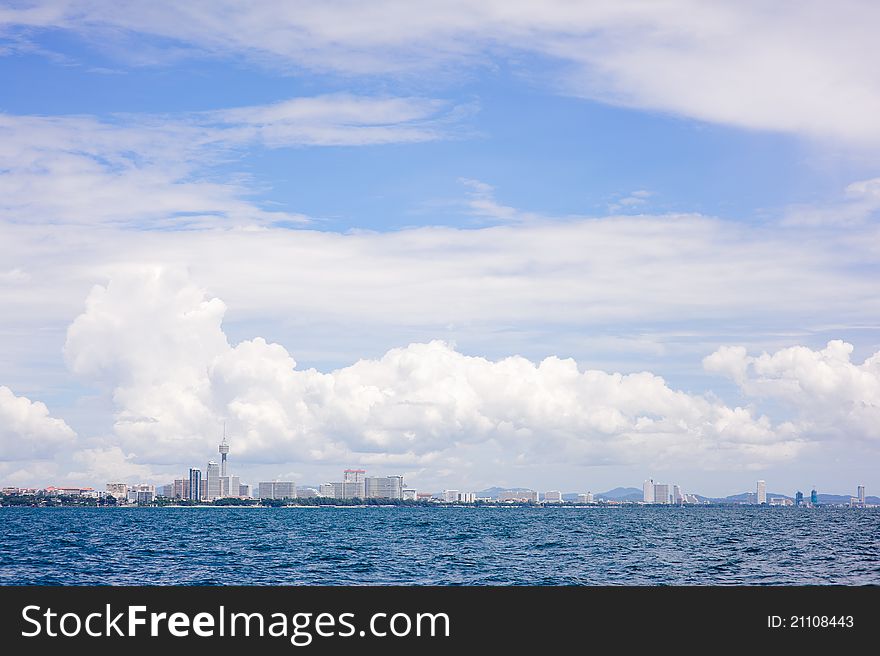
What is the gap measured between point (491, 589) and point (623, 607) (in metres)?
3.88

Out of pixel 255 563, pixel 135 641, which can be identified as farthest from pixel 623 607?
pixel 255 563

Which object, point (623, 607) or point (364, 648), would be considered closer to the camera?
point (364, 648)

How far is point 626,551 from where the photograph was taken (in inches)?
3922

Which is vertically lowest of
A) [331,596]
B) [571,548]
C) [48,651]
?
[571,548]

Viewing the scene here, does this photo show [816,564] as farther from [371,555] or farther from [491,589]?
[491,589]

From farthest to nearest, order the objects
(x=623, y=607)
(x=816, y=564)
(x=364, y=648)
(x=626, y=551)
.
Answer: (x=626, y=551) → (x=816, y=564) → (x=623, y=607) → (x=364, y=648)

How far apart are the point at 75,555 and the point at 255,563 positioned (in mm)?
21912

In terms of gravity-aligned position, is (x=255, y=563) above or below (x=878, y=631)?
below

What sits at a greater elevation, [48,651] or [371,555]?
[48,651]

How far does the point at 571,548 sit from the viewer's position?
344ft

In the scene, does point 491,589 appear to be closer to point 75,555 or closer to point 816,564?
point 816,564

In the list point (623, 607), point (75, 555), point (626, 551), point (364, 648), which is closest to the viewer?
point (364, 648)

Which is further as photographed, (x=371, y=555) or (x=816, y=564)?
(x=371, y=555)

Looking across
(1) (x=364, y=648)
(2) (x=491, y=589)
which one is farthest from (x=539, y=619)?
(1) (x=364, y=648)
